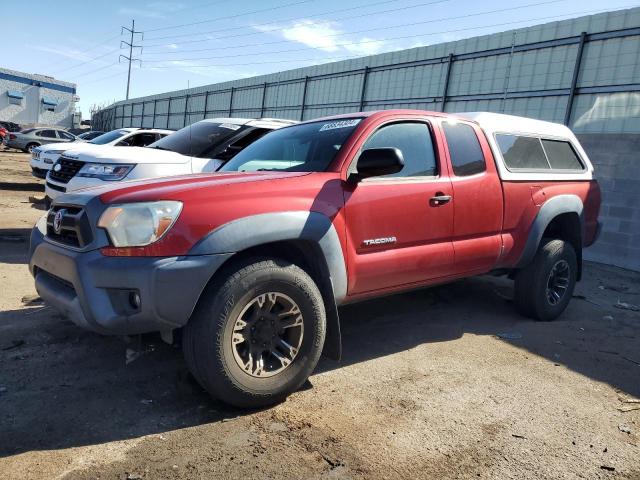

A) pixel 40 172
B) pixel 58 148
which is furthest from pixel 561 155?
pixel 40 172

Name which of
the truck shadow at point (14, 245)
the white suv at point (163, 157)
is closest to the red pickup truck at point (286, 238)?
the white suv at point (163, 157)

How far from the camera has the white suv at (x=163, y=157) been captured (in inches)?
244

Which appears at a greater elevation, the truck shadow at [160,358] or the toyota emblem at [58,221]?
the toyota emblem at [58,221]

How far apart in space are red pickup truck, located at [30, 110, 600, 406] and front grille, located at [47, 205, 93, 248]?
12 millimetres

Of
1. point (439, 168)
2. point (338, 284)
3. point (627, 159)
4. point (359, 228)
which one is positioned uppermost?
point (627, 159)

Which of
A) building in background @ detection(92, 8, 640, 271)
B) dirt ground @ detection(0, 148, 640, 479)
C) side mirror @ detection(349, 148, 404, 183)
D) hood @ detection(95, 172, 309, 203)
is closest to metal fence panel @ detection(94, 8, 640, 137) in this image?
building in background @ detection(92, 8, 640, 271)

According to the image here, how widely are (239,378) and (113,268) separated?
36.0 inches

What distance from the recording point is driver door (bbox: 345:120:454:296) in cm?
338

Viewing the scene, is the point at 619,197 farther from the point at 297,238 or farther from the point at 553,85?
the point at 297,238

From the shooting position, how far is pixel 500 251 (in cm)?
440

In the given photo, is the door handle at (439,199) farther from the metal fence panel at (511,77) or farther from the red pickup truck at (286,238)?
the metal fence panel at (511,77)

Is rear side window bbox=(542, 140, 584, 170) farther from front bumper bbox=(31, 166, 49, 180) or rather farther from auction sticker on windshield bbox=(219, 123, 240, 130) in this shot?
front bumper bbox=(31, 166, 49, 180)

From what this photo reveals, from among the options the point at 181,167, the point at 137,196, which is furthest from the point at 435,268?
the point at 181,167

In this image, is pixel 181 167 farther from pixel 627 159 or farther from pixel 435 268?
pixel 627 159
